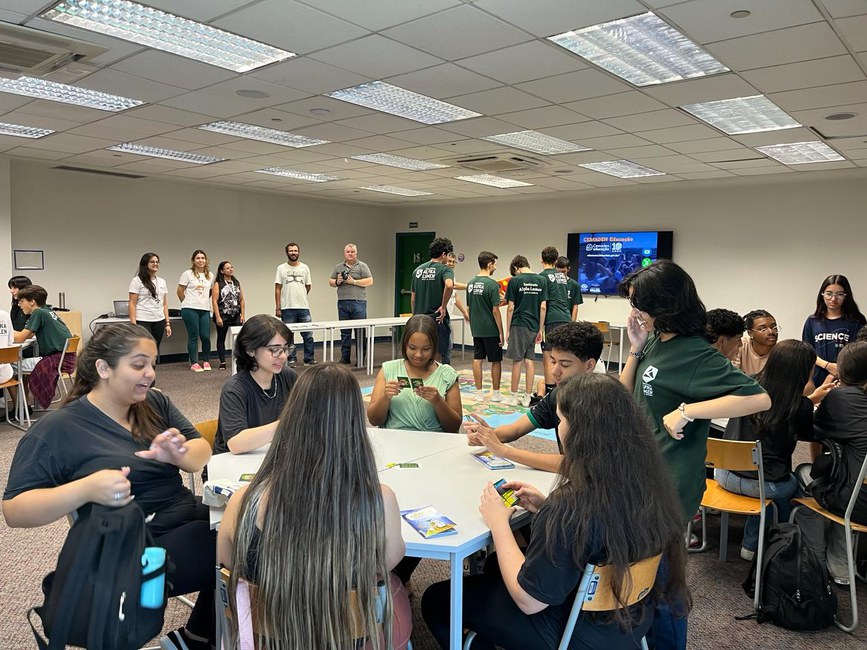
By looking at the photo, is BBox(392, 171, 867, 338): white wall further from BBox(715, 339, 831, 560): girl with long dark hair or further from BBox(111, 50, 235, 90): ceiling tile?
BBox(111, 50, 235, 90): ceiling tile

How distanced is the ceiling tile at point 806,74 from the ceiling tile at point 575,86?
789 mm

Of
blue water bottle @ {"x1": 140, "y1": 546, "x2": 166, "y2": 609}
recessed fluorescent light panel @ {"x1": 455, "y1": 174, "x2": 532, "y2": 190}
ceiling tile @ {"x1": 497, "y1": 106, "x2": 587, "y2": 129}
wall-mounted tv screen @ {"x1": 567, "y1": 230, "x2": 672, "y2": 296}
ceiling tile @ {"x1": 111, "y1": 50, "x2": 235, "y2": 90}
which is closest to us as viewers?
blue water bottle @ {"x1": 140, "y1": 546, "x2": 166, "y2": 609}

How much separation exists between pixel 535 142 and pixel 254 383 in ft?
13.7

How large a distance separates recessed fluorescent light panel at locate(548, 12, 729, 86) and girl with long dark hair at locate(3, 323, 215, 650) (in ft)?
8.66

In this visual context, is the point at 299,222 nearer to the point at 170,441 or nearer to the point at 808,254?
the point at 808,254

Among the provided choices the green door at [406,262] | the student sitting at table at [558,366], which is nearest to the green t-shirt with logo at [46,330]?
the student sitting at table at [558,366]

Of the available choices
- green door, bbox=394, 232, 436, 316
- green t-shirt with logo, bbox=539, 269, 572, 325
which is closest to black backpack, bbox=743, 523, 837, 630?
green t-shirt with logo, bbox=539, 269, 572, 325

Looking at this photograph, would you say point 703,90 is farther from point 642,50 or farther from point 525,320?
point 525,320

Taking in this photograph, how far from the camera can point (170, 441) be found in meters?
1.89

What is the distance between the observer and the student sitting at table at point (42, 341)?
17.8 ft

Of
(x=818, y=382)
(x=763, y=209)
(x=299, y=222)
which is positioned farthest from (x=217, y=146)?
(x=763, y=209)

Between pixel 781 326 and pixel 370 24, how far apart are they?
7183mm

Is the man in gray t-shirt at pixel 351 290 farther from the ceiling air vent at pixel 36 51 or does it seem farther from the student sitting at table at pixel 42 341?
the ceiling air vent at pixel 36 51

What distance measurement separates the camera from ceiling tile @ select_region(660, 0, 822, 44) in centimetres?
277
